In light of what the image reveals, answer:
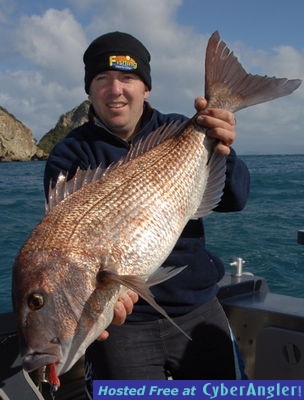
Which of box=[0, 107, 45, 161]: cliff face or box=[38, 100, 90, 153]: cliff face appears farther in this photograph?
box=[38, 100, 90, 153]: cliff face

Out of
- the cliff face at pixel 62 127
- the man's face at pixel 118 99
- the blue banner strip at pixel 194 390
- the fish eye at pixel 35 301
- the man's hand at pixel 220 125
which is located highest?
the cliff face at pixel 62 127

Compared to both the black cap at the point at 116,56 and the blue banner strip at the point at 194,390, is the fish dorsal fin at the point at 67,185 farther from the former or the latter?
the blue banner strip at the point at 194,390

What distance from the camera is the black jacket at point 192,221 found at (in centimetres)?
305

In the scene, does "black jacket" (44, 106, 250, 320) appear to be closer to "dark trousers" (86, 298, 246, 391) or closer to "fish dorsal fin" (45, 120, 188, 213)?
"dark trousers" (86, 298, 246, 391)

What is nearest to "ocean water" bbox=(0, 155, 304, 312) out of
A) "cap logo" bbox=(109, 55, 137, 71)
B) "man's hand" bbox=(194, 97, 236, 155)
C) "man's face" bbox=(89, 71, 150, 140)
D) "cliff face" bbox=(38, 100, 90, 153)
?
"man's face" bbox=(89, 71, 150, 140)

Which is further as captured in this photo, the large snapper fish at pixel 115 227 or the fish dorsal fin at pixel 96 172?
the fish dorsal fin at pixel 96 172

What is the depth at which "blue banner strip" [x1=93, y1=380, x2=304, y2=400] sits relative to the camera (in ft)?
Result: 8.55

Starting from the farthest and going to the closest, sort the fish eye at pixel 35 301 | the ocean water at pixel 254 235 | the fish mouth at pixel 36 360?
the ocean water at pixel 254 235 → the fish eye at pixel 35 301 → the fish mouth at pixel 36 360

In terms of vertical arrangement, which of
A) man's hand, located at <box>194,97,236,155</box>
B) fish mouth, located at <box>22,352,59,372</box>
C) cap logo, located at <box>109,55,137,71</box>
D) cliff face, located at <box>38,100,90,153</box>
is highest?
cliff face, located at <box>38,100,90,153</box>

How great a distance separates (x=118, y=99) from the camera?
3.10 meters

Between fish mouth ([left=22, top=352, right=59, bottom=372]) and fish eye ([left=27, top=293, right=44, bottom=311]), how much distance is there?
19 cm

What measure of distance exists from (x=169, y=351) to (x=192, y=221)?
835 mm

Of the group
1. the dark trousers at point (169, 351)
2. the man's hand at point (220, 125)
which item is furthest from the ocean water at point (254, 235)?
the man's hand at point (220, 125)

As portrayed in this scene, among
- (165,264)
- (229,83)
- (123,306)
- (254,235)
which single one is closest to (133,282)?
(123,306)
